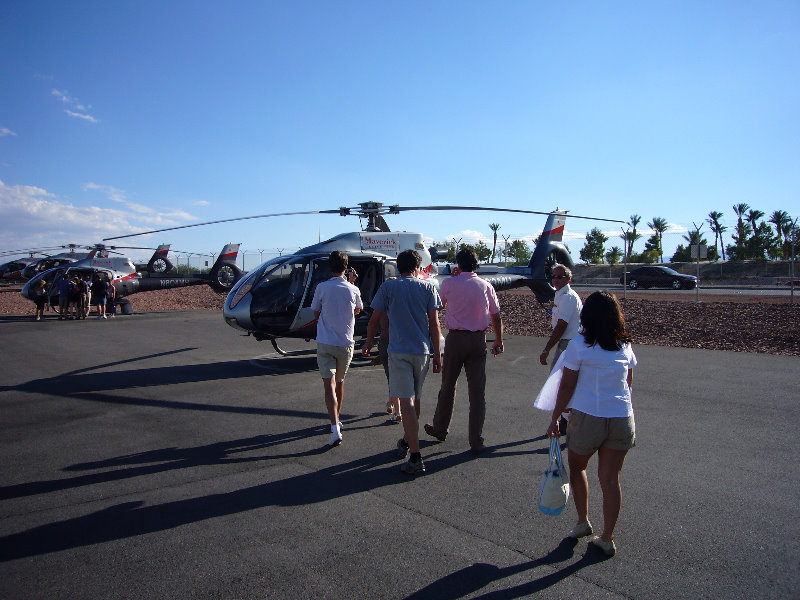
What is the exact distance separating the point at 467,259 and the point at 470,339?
2.74 feet

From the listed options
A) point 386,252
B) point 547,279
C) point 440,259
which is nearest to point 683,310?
point 547,279

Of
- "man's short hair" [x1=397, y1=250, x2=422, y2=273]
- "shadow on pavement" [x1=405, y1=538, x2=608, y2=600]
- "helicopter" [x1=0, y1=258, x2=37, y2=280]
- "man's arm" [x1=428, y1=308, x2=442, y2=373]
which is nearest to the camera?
"shadow on pavement" [x1=405, y1=538, x2=608, y2=600]

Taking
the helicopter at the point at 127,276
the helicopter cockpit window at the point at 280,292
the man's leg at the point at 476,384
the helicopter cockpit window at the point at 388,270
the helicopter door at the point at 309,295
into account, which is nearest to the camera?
the man's leg at the point at 476,384

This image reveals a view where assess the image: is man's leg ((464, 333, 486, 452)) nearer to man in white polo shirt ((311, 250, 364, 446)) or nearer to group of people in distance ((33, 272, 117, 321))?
man in white polo shirt ((311, 250, 364, 446))

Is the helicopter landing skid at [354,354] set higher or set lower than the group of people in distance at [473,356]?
lower

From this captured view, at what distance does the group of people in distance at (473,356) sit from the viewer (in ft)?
10.9

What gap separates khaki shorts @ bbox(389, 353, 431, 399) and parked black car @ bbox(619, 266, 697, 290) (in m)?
33.2

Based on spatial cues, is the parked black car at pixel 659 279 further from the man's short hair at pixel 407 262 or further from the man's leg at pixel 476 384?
the man's short hair at pixel 407 262

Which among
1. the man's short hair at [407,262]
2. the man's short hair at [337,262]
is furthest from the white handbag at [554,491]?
the man's short hair at [337,262]

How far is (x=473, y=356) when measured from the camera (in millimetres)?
5375

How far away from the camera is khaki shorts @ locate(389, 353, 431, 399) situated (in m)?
4.91

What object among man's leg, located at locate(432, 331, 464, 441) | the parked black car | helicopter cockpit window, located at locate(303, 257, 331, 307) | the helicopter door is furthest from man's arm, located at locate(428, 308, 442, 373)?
the parked black car

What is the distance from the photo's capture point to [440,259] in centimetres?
1222

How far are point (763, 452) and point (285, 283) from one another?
7.55 metres
